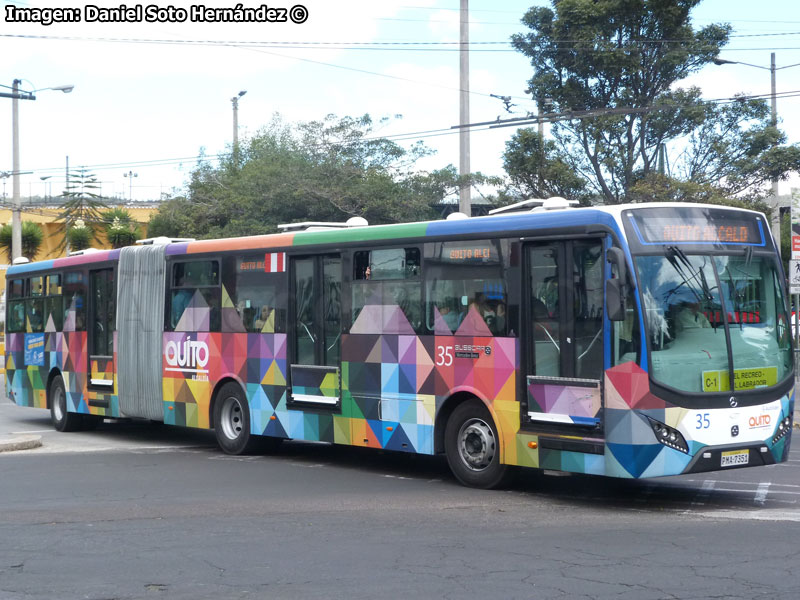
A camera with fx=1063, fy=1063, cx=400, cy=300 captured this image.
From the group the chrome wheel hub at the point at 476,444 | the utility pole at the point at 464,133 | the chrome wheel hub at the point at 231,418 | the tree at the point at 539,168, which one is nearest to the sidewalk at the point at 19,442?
the chrome wheel hub at the point at 231,418

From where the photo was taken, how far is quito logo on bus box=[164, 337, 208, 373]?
15672mm

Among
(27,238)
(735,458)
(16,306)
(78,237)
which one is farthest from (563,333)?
(27,238)

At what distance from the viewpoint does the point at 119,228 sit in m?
53.6

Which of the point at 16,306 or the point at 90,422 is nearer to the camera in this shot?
the point at 90,422

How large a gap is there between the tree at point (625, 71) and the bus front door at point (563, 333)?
1865 cm

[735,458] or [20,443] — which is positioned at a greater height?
[735,458]

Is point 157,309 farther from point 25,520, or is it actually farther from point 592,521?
point 592,521

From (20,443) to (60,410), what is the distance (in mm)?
3251

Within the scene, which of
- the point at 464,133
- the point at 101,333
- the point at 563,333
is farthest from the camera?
the point at 464,133

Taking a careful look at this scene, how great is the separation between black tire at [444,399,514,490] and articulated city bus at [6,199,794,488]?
0.02 metres

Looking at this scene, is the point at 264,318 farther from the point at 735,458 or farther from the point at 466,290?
the point at 735,458

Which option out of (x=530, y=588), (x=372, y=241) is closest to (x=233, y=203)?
(x=372, y=241)

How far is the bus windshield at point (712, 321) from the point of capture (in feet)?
33.4

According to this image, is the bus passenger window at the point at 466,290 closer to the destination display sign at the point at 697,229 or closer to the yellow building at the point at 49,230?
the destination display sign at the point at 697,229
